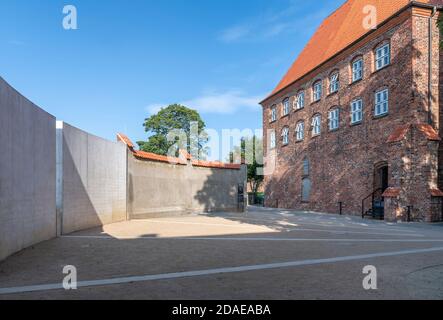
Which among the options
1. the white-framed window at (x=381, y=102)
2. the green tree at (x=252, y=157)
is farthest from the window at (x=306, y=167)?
the green tree at (x=252, y=157)

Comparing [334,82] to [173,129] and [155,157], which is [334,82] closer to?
[155,157]

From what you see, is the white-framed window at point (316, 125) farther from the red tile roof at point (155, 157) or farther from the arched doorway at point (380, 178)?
the red tile roof at point (155, 157)

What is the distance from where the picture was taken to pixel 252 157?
47281mm

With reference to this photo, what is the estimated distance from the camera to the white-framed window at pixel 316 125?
25.6 metres

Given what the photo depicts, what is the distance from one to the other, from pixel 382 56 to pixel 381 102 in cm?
255

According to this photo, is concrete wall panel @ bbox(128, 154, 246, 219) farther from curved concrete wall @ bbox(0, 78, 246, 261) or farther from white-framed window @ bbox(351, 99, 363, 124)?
white-framed window @ bbox(351, 99, 363, 124)

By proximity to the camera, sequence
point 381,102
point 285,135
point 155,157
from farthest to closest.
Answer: point 285,135 < point 381,102 < point 155,157

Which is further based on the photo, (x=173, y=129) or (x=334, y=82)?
(x=173, y=129)

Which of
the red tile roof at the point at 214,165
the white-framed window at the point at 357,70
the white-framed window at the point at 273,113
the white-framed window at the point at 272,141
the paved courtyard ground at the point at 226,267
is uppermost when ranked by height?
the white-framed window at the point at 357,70

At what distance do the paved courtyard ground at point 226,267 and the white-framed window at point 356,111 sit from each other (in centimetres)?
1096

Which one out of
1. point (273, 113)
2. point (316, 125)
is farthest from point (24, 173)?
point (273, 113)

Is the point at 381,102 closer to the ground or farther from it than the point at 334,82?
closer to the ground
